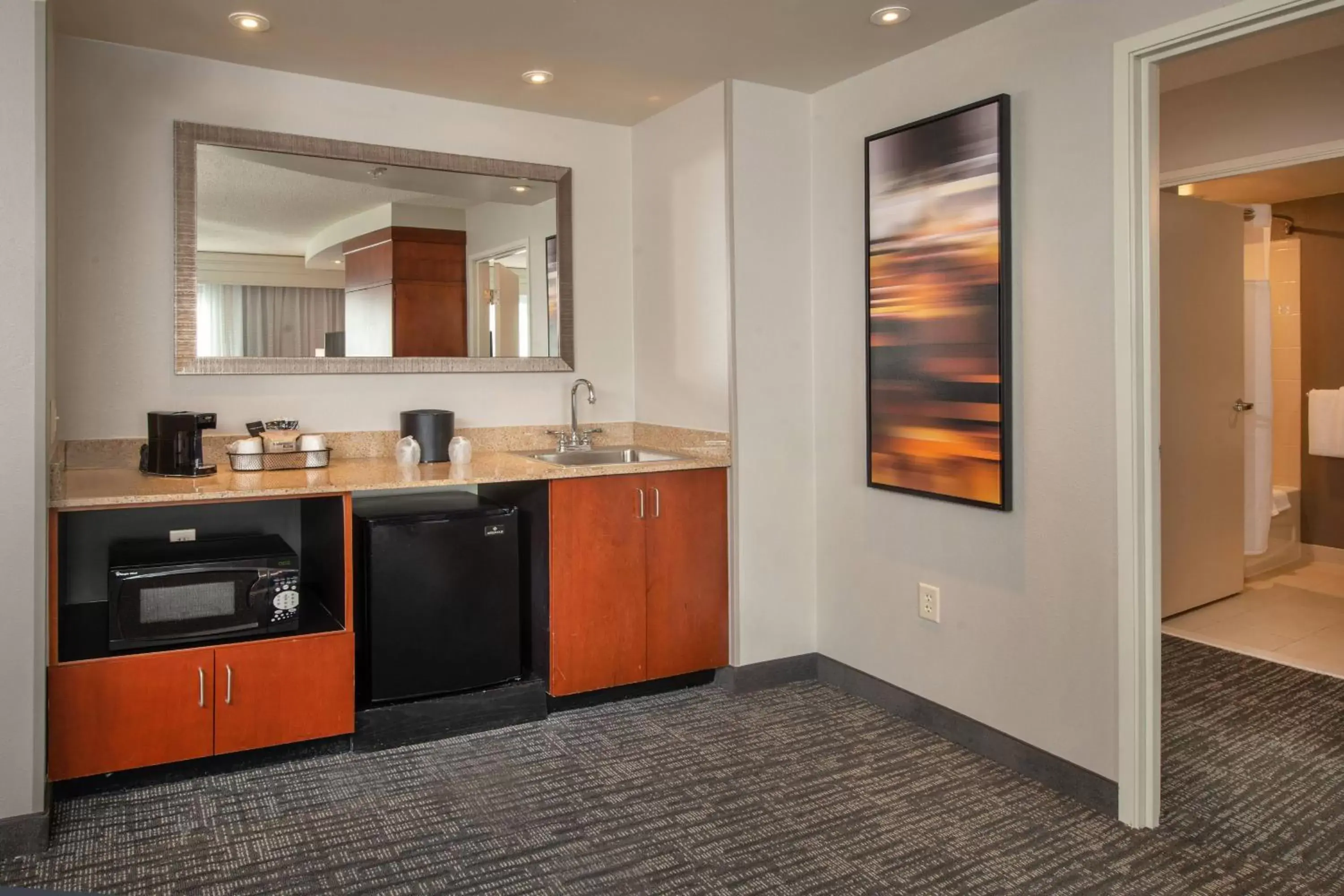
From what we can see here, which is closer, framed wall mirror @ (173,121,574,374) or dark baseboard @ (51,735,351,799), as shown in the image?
dark baseboard @ (51,735,351,799)

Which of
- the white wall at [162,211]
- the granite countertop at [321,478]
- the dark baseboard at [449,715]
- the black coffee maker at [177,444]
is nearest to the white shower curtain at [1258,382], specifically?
the granite countertop at [321,478]

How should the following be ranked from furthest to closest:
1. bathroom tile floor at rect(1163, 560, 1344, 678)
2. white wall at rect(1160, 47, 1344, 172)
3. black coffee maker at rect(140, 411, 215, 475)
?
bathroom tile floor at rect(1163, 560, 1344, 678) → white wall at rect(1160, 47, 1344, 172) → black coffee maker at rect(140, 411, 215, 475)

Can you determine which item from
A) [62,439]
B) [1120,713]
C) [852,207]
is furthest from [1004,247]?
[62,439]

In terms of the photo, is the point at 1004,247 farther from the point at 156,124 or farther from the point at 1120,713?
the point at 156,124

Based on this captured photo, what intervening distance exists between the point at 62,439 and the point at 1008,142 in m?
3.10

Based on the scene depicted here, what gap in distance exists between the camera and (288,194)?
3400mm

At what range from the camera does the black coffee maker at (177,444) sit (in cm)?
296

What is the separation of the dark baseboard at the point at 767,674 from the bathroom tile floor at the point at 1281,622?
1.81 m

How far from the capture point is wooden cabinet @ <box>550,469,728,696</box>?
327 centimetres

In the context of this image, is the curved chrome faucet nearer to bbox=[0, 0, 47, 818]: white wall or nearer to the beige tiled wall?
bbox=[0, 0, 47, 818]: white wall

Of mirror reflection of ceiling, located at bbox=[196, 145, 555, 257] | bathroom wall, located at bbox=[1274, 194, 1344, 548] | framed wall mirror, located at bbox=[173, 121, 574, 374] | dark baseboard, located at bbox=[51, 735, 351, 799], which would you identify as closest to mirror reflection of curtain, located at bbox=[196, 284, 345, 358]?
framed wall mirror, located at bbox=[173, 121, 574, 374]

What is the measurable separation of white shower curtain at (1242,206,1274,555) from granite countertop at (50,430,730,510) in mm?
3168

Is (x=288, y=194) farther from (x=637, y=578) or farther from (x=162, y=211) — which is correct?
(x=637, y=578)

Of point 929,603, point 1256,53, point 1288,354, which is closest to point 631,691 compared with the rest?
point 929,603
